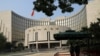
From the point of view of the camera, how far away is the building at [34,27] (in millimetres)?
130875

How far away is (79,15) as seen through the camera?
15288 cm

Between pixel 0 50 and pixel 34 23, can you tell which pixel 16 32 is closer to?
pixel 34 23

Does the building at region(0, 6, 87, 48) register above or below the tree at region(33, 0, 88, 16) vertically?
above

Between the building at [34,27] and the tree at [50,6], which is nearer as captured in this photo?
the tree at [50,6]

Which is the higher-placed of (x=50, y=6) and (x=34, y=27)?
(x=34, y=27)

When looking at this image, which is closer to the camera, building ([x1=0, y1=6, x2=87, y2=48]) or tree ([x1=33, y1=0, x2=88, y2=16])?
tree ([x1=33, y1=0, x2=88, y2=16])

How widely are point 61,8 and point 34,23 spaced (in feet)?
546

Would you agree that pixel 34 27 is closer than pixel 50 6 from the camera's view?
No

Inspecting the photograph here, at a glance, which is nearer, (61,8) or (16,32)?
(61,8)

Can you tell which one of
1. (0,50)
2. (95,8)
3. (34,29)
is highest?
(95,8)

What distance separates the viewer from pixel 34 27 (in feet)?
434

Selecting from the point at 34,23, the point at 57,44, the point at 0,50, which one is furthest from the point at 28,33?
the point at 34,23

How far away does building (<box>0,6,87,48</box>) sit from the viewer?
13088cm

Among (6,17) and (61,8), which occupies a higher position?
(6,17)
